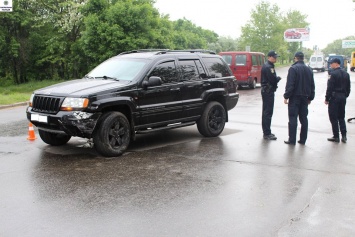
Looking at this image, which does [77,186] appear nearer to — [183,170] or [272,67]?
[183,170]

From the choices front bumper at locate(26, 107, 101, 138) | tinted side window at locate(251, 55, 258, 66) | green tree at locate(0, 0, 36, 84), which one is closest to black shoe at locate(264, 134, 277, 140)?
front bumper at locate(26, 107, 101, 138)

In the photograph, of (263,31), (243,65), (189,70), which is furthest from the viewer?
(263,31)

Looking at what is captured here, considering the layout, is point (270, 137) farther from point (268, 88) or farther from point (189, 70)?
point (189, 70)

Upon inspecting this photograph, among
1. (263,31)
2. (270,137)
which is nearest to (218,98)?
(270,137)

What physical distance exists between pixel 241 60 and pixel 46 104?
16.8m

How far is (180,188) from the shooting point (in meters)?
5.54

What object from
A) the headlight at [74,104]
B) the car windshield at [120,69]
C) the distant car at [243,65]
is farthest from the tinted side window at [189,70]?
the distant car at [243,65]

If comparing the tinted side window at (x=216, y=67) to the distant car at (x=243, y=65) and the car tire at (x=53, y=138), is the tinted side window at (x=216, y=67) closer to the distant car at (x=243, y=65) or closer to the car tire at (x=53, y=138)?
the car tire at (x=53, y=138)

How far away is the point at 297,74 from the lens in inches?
330

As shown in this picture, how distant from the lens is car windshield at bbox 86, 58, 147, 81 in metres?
7.84

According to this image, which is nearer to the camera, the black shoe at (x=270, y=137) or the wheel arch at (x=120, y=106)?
the wheel arch at (x=120, y=106)

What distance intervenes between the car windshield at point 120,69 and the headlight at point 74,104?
115 centimetres

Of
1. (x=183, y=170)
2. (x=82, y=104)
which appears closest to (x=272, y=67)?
(x=183, y=170)

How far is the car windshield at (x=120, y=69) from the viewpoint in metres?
7.84
